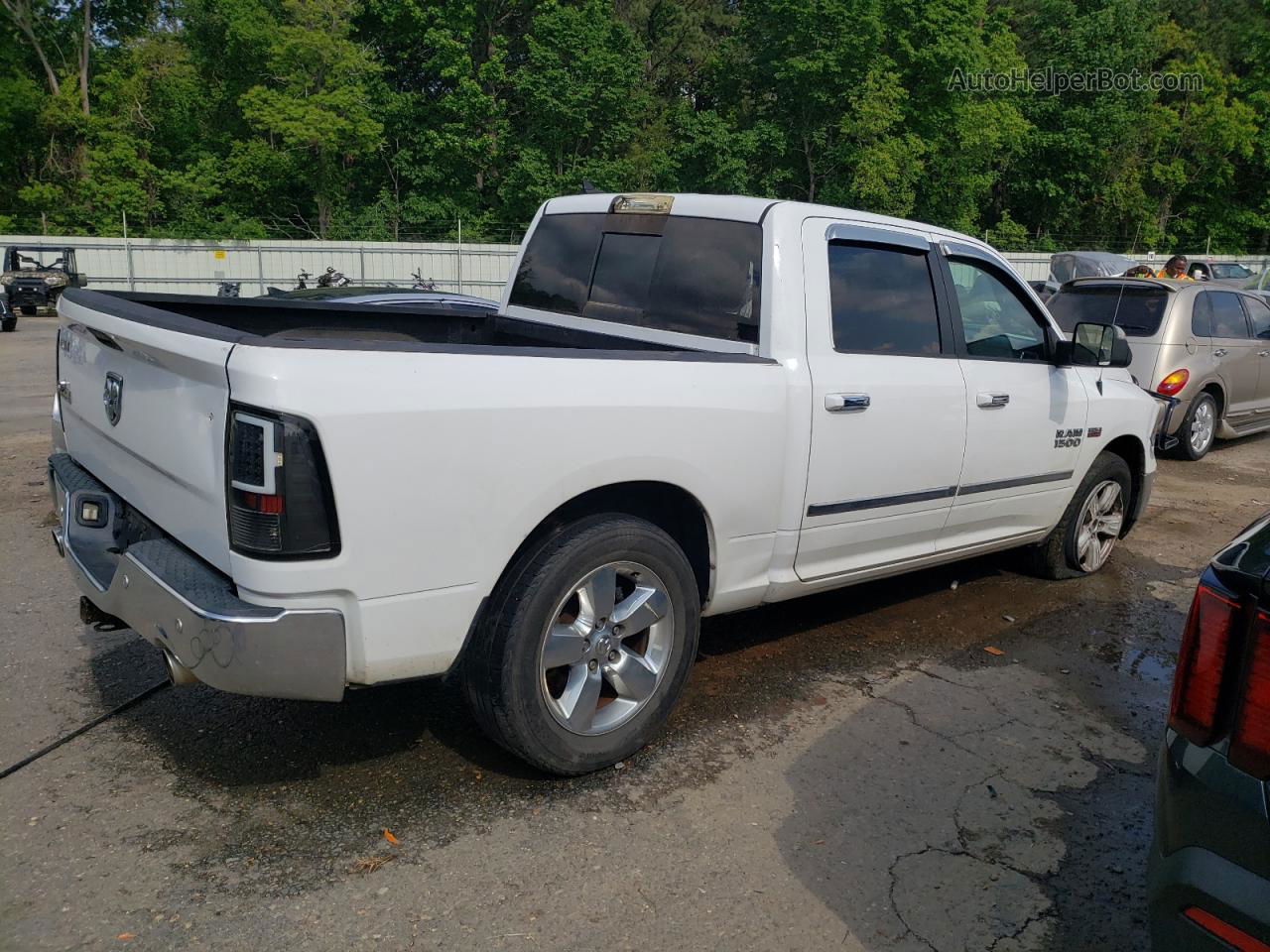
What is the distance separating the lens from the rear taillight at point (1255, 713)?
195 cm

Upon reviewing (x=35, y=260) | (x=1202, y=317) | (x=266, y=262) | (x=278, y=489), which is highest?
(x=1202, y=317)

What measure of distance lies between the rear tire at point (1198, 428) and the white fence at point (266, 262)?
23.1 m

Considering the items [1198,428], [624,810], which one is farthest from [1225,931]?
[1198,428]

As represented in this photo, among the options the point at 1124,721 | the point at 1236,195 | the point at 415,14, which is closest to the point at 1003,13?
the point at 1236,195

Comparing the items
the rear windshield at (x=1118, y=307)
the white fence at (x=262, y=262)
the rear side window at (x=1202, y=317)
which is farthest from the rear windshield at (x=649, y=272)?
the white fence at (x=262, y=262)

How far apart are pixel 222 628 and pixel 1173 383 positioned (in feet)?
32.0

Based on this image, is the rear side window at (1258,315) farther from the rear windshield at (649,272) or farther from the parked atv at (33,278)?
the parked atv at (33,278)

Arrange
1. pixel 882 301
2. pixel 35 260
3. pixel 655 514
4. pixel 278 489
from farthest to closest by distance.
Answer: pixel 35 260
pixel 882 301
pixel 655 514
pixel 278 489

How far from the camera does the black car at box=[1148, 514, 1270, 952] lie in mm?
1886

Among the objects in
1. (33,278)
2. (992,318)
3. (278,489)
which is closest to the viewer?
(278,489)

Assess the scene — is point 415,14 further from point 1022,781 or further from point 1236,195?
point 1022,781

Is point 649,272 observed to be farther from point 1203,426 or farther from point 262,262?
point 262,262

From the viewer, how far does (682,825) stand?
3236 millimetres

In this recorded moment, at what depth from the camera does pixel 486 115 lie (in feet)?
130
